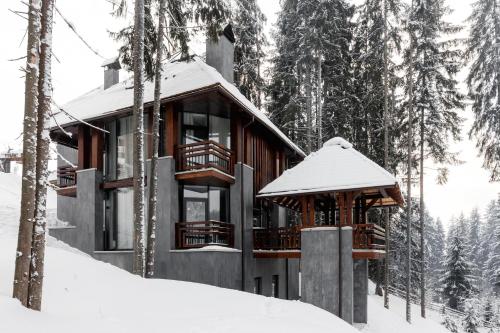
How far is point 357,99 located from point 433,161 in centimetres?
570

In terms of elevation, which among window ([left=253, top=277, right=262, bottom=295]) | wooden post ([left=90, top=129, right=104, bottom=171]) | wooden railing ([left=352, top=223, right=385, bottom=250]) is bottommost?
window ([left=253, top=277, right=262, bottom=295])

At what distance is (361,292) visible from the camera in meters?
16.5

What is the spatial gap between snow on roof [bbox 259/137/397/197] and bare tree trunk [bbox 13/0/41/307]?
384 inches

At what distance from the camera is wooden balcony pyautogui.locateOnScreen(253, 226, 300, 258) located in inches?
619

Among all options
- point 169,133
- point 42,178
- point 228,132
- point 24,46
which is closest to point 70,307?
point 42,178

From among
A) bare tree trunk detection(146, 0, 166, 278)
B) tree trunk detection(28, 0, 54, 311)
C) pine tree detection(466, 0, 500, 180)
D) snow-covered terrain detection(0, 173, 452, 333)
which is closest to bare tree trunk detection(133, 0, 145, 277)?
bare tree trunk detection(146, 0, 166, 278)

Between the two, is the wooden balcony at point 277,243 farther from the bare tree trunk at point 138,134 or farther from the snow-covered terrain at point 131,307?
the snow-covered terrain at point 131,307

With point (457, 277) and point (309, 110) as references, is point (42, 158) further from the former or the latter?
point (457, 277)

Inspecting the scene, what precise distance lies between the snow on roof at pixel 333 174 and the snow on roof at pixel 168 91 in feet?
7.63

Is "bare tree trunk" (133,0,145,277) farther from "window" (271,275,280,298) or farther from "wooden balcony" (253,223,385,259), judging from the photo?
"window" (271,275,280,298)

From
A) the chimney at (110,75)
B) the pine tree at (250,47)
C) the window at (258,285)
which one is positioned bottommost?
the window at (258,285)

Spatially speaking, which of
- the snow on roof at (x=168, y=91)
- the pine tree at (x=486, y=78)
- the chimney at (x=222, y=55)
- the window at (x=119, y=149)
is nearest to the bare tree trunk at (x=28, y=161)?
the snow on roof at (x=168, y=91)

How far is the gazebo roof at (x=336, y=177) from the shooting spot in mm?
13547

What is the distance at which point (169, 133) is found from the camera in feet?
48.7
